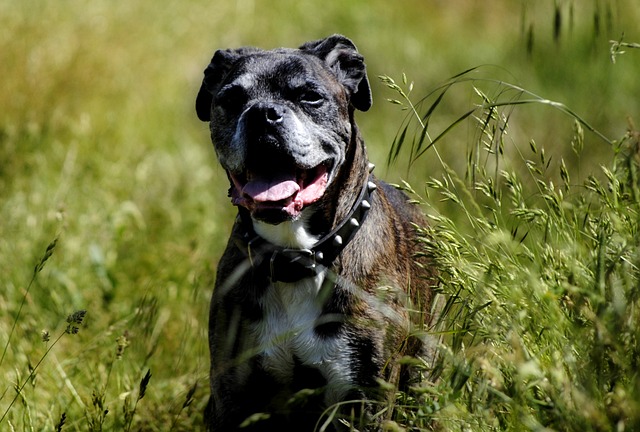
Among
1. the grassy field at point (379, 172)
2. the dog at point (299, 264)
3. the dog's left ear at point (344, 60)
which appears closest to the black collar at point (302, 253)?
the dog at point (299, 264)

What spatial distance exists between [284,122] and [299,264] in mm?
543

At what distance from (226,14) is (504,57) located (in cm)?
284

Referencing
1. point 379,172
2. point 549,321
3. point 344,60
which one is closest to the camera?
point 549,321

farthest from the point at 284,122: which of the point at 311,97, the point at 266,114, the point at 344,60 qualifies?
the point at 344,60

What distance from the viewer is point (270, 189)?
11.9 ft

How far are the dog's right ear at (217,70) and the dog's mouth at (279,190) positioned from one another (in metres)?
0.56

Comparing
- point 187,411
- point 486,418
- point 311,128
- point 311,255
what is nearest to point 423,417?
point 486,418

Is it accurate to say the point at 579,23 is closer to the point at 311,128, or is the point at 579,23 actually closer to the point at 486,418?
the point at 311,128

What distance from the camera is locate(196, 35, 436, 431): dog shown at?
3588mm

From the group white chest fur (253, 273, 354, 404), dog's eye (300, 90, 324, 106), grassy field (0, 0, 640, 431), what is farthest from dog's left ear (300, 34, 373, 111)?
white chest fur (253, 273, 354, 404)

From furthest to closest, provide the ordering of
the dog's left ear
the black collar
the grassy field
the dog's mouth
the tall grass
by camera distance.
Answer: the dog's left ear < the black collar < the dog's mouth < the grassy field < the tall grass

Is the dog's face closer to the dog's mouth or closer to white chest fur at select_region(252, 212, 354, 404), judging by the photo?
the dog's mouth

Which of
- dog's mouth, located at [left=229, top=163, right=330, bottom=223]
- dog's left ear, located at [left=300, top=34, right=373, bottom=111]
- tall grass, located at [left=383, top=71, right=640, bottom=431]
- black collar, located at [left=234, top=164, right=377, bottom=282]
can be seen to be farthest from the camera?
dog's left ear, located at [left=300, top=34, right=373, bottom=111]

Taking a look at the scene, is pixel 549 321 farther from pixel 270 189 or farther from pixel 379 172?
pixel 379 172
